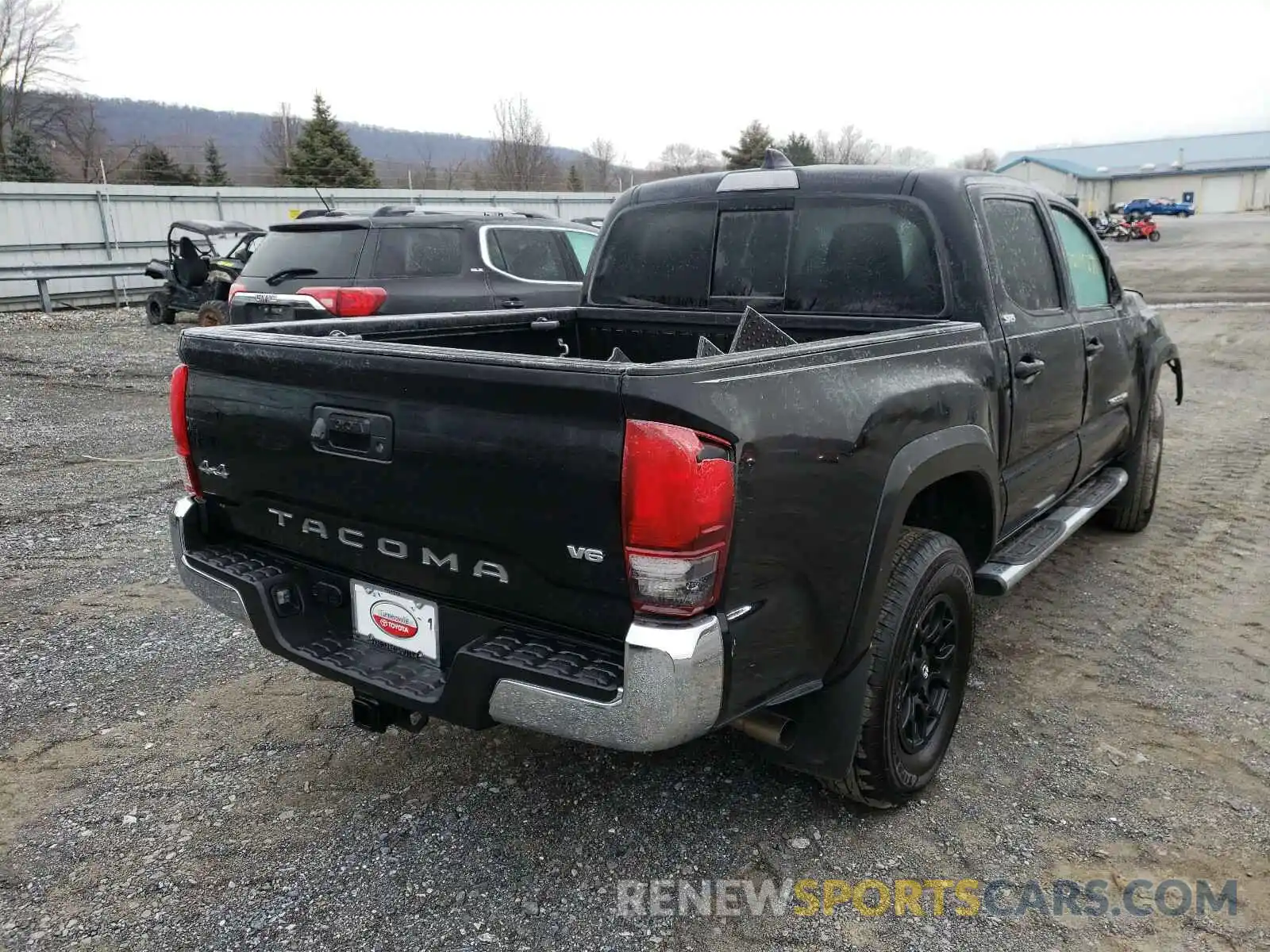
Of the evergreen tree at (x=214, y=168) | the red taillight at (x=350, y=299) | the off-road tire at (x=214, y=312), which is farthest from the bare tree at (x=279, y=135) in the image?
the red taillight at (x=350, y=299)

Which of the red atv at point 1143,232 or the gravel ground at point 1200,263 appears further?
the red atv at point 1143,232

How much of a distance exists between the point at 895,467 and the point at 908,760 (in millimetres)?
968

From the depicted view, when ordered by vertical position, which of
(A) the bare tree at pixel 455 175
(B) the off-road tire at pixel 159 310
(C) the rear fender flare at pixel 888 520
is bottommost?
(B) the off-road tire at pixel 159 310

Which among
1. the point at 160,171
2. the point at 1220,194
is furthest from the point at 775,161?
the point at 1220,194

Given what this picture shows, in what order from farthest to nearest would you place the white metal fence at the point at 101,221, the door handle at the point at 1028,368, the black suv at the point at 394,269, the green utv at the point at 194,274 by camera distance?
the white metal fence at the point at 101,221 < the green utv at the point at 194,274 < the black suv at the point at 394,269 < the door handle at the point at 1028,368

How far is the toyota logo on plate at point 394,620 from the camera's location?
104 inches

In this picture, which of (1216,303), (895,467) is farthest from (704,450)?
(1216,303)

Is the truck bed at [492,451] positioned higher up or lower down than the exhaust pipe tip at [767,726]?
higher up

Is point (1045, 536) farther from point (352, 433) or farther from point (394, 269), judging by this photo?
point (394, 269)

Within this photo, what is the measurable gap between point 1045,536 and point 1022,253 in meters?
1.18

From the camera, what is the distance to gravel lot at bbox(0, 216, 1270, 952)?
250 cm

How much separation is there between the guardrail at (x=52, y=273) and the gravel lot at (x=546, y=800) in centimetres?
1343

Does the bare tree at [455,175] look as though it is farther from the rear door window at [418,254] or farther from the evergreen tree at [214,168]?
the rear door window at [418,254]

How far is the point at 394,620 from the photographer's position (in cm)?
267
